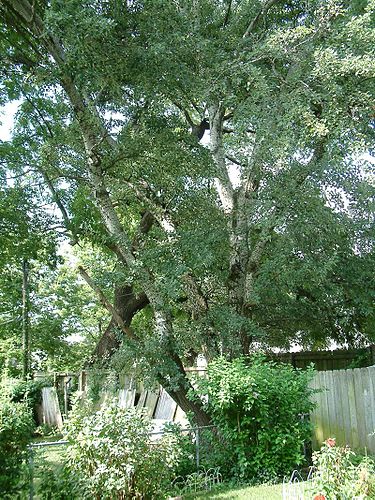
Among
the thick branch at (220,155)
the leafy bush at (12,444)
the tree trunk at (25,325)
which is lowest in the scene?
the leafy bush at (12,444)

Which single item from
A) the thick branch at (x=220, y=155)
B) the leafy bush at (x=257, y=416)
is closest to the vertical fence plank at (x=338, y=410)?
the leafy bush at (x=257, y=416)

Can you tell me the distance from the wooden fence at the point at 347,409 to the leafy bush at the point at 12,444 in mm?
4535

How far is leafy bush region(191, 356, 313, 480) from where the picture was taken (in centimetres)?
641

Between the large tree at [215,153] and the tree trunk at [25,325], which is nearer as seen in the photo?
the large tree at [215,153]

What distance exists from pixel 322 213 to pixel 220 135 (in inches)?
145

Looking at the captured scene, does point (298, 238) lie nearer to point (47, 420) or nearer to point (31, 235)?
point (31, 235)

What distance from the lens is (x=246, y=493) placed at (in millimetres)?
5738

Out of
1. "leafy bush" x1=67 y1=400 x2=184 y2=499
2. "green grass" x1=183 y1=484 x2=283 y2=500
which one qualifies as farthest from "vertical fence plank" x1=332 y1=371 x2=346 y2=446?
"leafy bush" x1=67 y1=400 x2=184 y2=499

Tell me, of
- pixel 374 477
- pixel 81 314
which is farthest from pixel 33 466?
pixel 81 314

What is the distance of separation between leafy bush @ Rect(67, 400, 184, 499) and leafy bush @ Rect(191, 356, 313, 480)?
152 centimetres

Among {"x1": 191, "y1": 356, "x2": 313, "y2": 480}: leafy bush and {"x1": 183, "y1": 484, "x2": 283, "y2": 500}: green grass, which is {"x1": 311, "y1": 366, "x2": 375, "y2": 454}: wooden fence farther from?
{"x1": 183, "y1": 484, "x2": 283, "y2": 500}: green grass

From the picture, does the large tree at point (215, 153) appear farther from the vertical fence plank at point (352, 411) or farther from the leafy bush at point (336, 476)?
the leafy bush at point (336, 476)

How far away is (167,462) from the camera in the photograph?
16.4ft

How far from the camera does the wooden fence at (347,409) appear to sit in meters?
7.69
